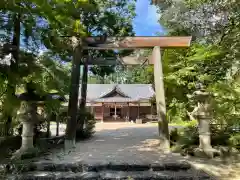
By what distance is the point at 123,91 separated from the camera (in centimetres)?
2836

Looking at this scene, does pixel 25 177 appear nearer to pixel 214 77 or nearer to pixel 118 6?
pixel 214 77

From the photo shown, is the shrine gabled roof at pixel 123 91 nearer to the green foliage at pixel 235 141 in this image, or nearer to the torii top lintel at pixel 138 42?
the torii top lintel at pixel 138 42

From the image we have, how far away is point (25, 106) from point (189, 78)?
721 centimetres

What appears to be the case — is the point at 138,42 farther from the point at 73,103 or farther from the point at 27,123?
the point at 27,123

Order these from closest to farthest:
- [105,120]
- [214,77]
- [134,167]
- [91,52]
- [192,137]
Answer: [134,167], [192,137], [214,77], [91,52], [105,120]

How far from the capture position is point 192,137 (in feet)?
23.5

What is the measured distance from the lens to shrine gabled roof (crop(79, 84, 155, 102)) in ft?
88.5

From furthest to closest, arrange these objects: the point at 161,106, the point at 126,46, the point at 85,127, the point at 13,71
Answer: the point at 85,127, the point at 126,46, the point at 161,106, the point at 13,71

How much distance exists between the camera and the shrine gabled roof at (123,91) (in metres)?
27.0

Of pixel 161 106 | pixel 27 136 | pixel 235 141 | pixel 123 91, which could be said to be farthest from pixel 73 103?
pixel 123 91

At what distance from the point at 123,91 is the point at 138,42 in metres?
20.8

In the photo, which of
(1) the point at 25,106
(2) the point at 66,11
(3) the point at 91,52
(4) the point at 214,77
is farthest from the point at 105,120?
(2) the point at 66,11

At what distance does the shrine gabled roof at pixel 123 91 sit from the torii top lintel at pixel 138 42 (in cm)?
1900

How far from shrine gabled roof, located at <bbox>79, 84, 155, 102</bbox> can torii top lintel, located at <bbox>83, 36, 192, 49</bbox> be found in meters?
19.0
